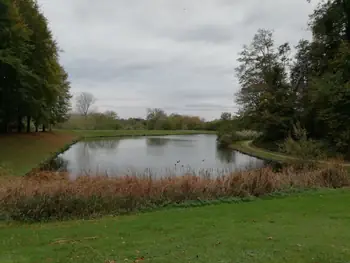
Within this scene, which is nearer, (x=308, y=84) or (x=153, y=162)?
(x=153, y=162)

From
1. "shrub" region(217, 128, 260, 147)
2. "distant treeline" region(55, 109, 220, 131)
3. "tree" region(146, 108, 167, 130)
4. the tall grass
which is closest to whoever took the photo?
the tall grass

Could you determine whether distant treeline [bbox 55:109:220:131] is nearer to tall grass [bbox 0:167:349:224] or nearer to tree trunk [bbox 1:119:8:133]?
tree trunk [bbox 1:119:8:133]

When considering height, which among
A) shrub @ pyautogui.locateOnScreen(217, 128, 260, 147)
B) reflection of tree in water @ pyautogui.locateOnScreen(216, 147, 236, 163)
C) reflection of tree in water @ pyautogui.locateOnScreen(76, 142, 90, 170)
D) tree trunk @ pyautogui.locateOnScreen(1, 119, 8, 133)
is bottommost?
reflection of tree in water @ pyautogui.locateOnScreen(76, 142, 90, 170)

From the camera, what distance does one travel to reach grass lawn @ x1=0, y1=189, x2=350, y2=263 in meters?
4.12

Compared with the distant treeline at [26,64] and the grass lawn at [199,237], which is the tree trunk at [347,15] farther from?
the distant treeline at [26,64]

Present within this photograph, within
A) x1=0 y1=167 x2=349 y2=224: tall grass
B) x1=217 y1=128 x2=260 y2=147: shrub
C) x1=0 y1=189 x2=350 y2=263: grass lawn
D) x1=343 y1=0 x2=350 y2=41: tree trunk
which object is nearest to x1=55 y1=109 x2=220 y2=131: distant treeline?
x1=217 y1=128 x2=260 y2=147: shrub

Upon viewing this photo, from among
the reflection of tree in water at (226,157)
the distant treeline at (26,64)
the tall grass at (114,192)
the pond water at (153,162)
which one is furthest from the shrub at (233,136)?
the tall grass at (114,192)

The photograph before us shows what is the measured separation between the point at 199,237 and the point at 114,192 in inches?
137

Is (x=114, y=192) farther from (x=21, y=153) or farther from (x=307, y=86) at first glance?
(x=307, y=86)

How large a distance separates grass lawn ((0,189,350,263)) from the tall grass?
0.67m

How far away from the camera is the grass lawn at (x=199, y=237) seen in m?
4.12

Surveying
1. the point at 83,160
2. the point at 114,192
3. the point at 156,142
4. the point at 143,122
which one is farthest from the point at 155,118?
the point at 114,192

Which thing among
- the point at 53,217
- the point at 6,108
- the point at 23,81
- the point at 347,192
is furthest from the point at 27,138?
the point at 347,192

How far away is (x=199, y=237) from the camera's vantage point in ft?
16.9
